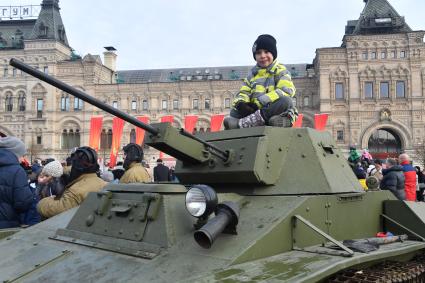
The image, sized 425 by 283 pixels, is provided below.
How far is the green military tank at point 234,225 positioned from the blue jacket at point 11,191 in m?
0.47

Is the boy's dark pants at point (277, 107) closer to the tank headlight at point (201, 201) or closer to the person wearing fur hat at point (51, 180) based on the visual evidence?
the tank headlight at point (201, 201)

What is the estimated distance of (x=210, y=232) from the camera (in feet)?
11.4

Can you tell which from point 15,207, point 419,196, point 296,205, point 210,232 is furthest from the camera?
point 419,196

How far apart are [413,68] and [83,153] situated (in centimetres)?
4526

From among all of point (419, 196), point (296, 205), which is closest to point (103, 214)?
point (296, 205)

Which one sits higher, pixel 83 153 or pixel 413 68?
pixel 413 68

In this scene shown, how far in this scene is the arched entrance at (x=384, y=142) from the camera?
151 feet

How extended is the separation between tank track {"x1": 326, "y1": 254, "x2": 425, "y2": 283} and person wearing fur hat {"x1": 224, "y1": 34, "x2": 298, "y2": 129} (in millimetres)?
1867

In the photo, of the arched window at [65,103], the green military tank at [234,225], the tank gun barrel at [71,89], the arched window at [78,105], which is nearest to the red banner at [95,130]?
the arched window at [78,105]

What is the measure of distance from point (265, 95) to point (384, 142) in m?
44.2

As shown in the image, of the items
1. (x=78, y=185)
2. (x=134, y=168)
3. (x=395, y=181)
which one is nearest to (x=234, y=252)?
(x=78, y=185)

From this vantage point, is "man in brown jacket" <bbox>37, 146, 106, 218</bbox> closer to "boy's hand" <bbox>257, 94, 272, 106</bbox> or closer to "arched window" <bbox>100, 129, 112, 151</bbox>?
"boy's hand" <bbox>257, 94, 272, 106</bbox>

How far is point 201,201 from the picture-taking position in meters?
3.71

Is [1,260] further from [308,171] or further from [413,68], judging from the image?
[413,68]
